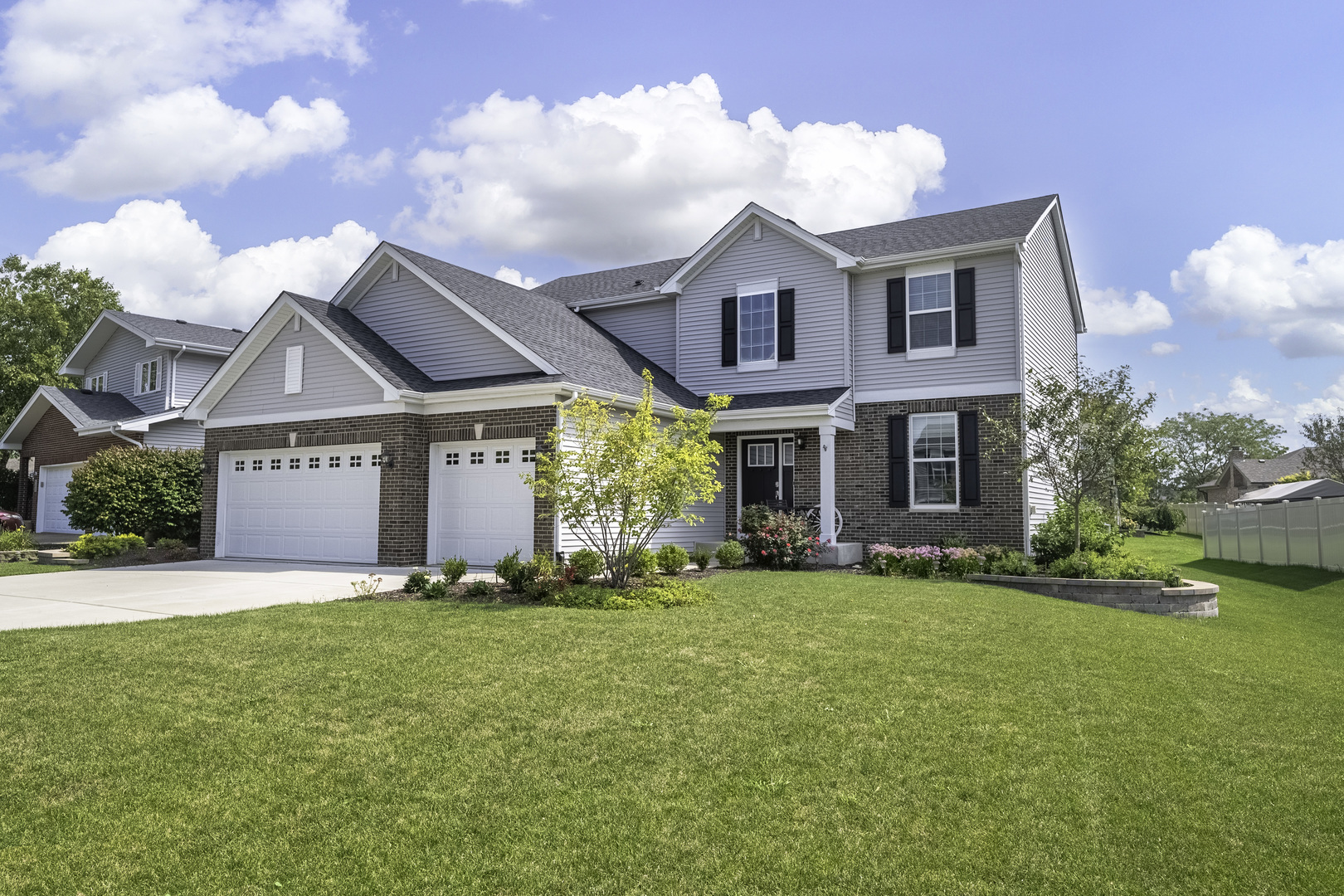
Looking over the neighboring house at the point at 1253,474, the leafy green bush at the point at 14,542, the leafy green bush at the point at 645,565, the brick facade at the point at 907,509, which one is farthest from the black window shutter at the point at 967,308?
the neighboring house at the point at 1253,474

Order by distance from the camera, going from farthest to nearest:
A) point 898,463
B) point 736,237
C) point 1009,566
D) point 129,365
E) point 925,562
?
point 129,365, point 736,237, point 898,463, point 925,562, point 1009,566

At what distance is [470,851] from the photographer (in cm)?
405

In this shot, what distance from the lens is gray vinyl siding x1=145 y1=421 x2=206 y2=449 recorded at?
2575 cm

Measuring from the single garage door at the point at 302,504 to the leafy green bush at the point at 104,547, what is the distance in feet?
5.89

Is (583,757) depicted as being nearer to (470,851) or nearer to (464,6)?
(470,851)

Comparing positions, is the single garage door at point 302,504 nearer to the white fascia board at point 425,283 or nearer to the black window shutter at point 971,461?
the white fascia board at point 425,283

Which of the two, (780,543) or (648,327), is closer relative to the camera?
(780,543)

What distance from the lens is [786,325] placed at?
19.0 meters

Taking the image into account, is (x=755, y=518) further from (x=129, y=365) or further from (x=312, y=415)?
(x=129, y=365)

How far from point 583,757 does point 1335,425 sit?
48.1 meters

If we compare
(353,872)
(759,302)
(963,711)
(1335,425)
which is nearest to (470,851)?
(353,872)

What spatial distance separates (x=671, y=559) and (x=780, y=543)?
243 centimetres

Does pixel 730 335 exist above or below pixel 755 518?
above

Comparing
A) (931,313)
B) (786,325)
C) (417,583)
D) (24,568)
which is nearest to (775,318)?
(786,325)
